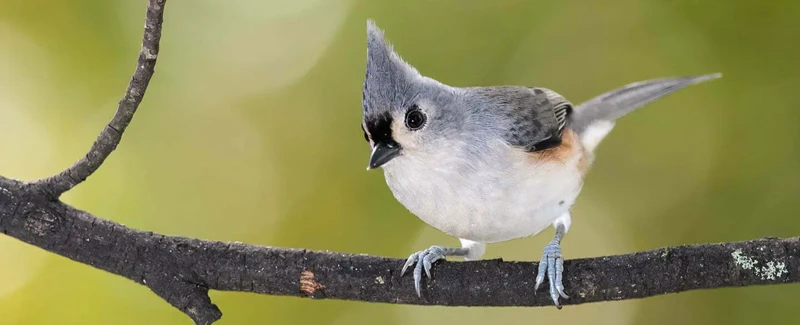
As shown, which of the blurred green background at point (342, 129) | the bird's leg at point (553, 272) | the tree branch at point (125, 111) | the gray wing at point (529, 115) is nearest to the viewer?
the tree branch at point (125, 111)

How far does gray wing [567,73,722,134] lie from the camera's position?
2.00 meters

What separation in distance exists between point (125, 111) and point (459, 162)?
0.71 meters

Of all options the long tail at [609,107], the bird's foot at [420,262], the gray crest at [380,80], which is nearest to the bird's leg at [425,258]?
the bird's foot at [420,262]

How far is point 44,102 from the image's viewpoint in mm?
2439

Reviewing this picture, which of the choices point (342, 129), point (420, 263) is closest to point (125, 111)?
point (420, 263)

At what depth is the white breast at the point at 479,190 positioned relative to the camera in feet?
5.11

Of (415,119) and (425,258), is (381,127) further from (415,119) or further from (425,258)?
(425,258)

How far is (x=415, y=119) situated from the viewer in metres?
1.56

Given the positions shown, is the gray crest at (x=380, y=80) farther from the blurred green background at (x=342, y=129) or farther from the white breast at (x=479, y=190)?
the blurred green background at (x=342, y=129)

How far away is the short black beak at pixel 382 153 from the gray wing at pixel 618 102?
0.68 m

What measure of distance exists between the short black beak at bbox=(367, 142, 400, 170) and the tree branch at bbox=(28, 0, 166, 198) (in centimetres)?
47

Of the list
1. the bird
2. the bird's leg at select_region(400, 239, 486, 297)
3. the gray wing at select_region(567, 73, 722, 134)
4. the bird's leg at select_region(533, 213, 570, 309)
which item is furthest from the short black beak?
the gray wing at select_region(567, 73, 722, 134)

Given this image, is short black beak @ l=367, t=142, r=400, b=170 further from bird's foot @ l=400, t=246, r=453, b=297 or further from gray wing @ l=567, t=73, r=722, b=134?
gray wing @ l=567, t=73, r=722, b=134

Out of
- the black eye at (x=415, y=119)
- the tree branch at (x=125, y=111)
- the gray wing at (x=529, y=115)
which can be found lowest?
the gray wing at (x=529, y=115)
